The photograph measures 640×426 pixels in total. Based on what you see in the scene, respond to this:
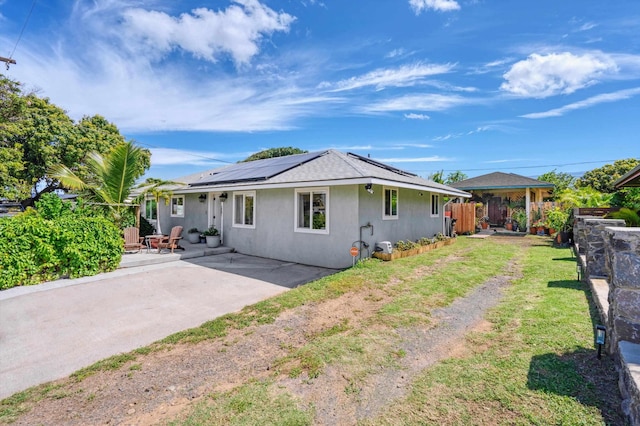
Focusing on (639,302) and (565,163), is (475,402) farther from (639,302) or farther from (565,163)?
(565,163)

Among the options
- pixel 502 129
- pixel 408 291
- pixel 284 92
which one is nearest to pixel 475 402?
pixel 408 291

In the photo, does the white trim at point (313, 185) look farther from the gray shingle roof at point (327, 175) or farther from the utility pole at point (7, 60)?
the utility pole at point (7, 60)

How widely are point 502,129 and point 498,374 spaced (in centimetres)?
2906

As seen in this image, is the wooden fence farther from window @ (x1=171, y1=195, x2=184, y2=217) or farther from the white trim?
window @ (x1=171, y1=195, x2=184, y2=217)

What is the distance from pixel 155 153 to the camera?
1095 inches

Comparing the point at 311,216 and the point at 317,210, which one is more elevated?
the point at 317,210

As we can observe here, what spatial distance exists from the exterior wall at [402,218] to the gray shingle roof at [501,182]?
715 centimetres

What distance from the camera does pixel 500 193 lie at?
2269 centimetres

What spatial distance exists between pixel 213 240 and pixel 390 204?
7.30 meters

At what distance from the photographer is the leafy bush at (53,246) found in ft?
22.5

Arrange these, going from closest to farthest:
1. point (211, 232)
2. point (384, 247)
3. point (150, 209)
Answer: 1. point (384, 247)
2. point (211, 232)
3. point (150, 209)

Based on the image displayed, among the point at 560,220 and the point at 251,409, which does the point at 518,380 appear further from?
the point at 560,220

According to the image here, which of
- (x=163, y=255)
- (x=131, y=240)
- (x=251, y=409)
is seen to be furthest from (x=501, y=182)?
(x=251, y=409)

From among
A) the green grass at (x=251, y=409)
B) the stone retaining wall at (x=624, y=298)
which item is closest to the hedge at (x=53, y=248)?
the green grass at (x=251, y=409)
